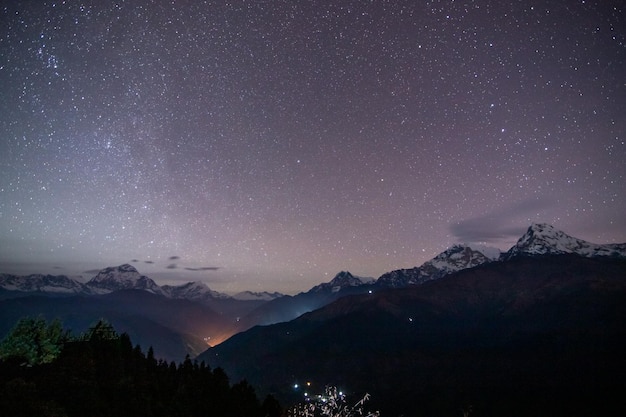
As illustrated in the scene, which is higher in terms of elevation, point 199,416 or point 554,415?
point 199,416

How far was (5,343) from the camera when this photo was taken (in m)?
65.2

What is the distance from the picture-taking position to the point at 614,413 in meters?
189

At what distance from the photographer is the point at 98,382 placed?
62250 mm

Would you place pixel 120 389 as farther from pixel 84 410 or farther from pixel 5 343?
pixel 5 343

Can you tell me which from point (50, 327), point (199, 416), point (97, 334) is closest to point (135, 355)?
point (97, 334)

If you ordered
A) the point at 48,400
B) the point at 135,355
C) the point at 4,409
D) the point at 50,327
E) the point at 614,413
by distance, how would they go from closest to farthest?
the point at 4,409, the point at 48,400, the point at 50,327, the point at 135,355, the point at 614,413

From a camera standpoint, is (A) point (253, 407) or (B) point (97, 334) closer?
(A) point (253, 407)

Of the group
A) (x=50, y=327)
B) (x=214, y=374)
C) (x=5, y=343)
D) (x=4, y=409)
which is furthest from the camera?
(x=214, y=374)

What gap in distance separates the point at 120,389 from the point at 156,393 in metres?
7.56

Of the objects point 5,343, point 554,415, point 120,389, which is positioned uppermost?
point 5,343

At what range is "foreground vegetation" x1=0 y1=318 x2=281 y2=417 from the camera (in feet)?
167

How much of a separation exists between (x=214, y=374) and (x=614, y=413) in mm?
200701

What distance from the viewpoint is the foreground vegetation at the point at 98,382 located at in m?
50.8

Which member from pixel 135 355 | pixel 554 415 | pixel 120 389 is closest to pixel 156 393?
pixel 120 389
